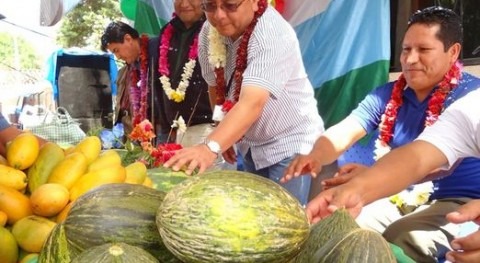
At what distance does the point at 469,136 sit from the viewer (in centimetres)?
208

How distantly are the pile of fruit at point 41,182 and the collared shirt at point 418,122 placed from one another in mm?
1639

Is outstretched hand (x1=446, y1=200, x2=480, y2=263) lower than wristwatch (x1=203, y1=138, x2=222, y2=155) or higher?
higher

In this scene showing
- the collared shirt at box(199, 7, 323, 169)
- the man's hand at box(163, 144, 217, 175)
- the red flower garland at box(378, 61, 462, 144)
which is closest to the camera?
the man's hand at box(163, 144, 217, 175)

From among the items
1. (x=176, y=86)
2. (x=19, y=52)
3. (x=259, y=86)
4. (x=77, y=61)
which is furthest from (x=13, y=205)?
(x=19, y=52)

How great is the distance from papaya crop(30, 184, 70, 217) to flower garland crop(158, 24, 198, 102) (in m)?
2.83

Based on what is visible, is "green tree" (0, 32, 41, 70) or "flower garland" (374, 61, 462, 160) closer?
"flower garland" (374, 61, 462, 160)

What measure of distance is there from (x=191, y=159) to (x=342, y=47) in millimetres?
2788

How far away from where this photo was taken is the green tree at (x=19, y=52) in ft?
68.0

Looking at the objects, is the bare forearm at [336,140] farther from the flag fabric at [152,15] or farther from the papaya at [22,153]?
the flag fabric at [152,15]

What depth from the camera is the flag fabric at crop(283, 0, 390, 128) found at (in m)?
4.34

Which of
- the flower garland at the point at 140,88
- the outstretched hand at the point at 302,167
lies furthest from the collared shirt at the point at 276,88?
the flower garland at the point at 140,88

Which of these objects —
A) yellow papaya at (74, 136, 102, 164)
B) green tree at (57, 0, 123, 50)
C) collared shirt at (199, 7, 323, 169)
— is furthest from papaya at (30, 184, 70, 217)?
green tree at (57, 0, 123, 50)

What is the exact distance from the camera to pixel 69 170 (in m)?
1.64

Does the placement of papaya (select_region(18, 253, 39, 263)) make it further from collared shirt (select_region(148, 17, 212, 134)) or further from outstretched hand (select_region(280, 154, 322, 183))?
collared shirt (select_region(148, 17, 212, 134))
